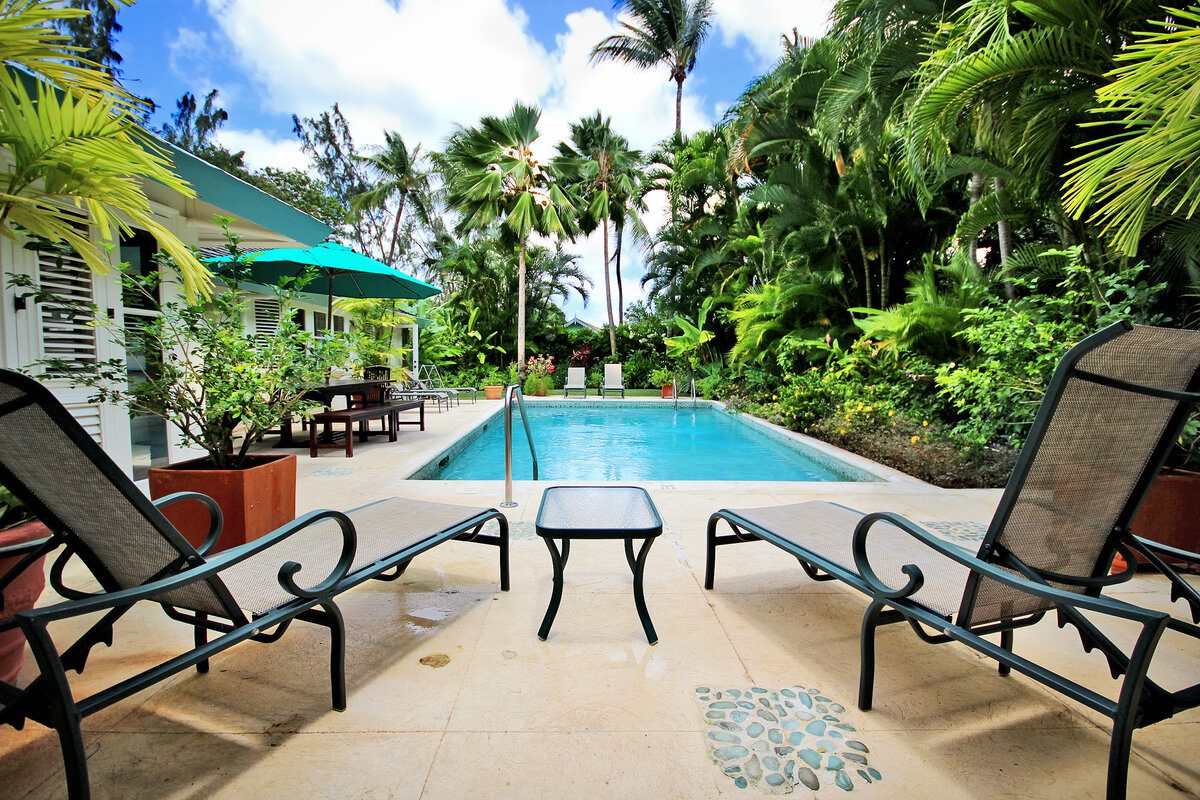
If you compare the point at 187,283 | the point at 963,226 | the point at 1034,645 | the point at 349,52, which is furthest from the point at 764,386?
the point at 349,52

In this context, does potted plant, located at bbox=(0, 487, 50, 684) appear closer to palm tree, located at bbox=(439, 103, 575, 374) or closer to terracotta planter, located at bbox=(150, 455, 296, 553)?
terracotta planter, located at bbox=(150, 455, 296, 553)

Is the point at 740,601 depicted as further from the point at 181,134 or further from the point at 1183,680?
the point at 181,134

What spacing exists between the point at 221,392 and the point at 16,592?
56.4 inches

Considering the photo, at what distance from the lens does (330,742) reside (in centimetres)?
152

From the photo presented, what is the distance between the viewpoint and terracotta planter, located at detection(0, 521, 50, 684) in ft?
5.34

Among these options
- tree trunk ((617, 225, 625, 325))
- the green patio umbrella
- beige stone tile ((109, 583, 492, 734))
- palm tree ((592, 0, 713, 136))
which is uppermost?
palm tree ((592, 0, 713, 136))

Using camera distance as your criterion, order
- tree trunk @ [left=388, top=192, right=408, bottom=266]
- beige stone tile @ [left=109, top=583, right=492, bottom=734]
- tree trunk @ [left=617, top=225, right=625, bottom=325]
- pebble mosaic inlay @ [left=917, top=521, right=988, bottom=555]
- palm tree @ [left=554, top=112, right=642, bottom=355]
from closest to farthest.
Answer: beige stone tile @ [left=109, top=583, right=492, bottom=734]
pebble mosaic inlay @ [left=917, top=521, right=988, bottom=555]
palm tree @ [left=554, top=112, right=642, bottom=355]
tree trunk @ [left=617, top=225, right=625, bottom=325]
tree trunk @ [left=388, top=192, right=408, bottom=266]

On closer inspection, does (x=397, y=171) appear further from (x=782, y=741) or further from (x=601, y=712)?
(x=782, y=741)

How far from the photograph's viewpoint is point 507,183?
47.8ft

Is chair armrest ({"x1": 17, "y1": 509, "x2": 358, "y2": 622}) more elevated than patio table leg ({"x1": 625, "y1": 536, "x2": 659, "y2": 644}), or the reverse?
chair armrest ({"x1": 17, "y1": 509, "x2": 358, "y2": 622})

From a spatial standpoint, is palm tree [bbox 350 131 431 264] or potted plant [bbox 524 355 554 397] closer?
potted plant [bbox 524 355 554 397]

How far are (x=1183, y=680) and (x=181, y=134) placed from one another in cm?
3191

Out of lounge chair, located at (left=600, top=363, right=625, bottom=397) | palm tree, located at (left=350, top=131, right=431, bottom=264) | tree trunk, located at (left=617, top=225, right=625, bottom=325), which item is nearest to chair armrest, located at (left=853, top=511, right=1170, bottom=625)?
lounge chair, located at (left=600, top=363, right=625, bottom=397)

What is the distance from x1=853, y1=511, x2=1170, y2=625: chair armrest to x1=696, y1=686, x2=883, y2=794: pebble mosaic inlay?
16.5 inches
